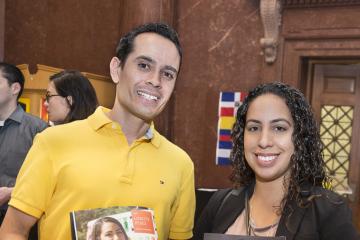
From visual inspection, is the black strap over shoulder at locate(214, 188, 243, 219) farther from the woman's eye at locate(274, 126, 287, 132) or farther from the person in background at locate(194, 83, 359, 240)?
the woman's eye at locate(274, 126, 287, 132)

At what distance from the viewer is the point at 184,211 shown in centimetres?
154

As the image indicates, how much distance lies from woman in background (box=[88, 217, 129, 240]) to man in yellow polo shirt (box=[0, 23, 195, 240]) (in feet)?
0.53

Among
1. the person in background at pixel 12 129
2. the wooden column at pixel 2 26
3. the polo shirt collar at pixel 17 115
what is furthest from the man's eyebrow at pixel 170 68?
the wooden column at pixel 2 26

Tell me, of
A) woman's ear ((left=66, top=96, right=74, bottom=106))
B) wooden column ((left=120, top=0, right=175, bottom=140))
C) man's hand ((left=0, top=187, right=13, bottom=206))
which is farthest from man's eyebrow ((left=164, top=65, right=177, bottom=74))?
wooden column ((left=120, top=0, right=175, bottom=140))

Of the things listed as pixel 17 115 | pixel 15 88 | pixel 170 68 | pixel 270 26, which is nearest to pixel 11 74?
pixel 15 88

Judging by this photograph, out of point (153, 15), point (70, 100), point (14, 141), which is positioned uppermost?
point (153, 15)

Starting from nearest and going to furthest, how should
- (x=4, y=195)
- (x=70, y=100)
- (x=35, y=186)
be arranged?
(x=35, y=186)
(x=4, y=195)
(x=70, y=100)

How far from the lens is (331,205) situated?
131cm

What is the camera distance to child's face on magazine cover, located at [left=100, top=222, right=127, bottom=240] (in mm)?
1139

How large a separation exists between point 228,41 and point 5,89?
230 centimetres

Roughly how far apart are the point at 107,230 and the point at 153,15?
328 centimetres

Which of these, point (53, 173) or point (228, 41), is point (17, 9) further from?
point (53, 173)

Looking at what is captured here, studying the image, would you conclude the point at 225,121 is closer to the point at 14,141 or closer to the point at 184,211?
the point at 14,141

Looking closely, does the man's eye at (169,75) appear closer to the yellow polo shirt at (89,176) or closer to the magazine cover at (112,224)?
the yellow polo shirt at (89,176)
